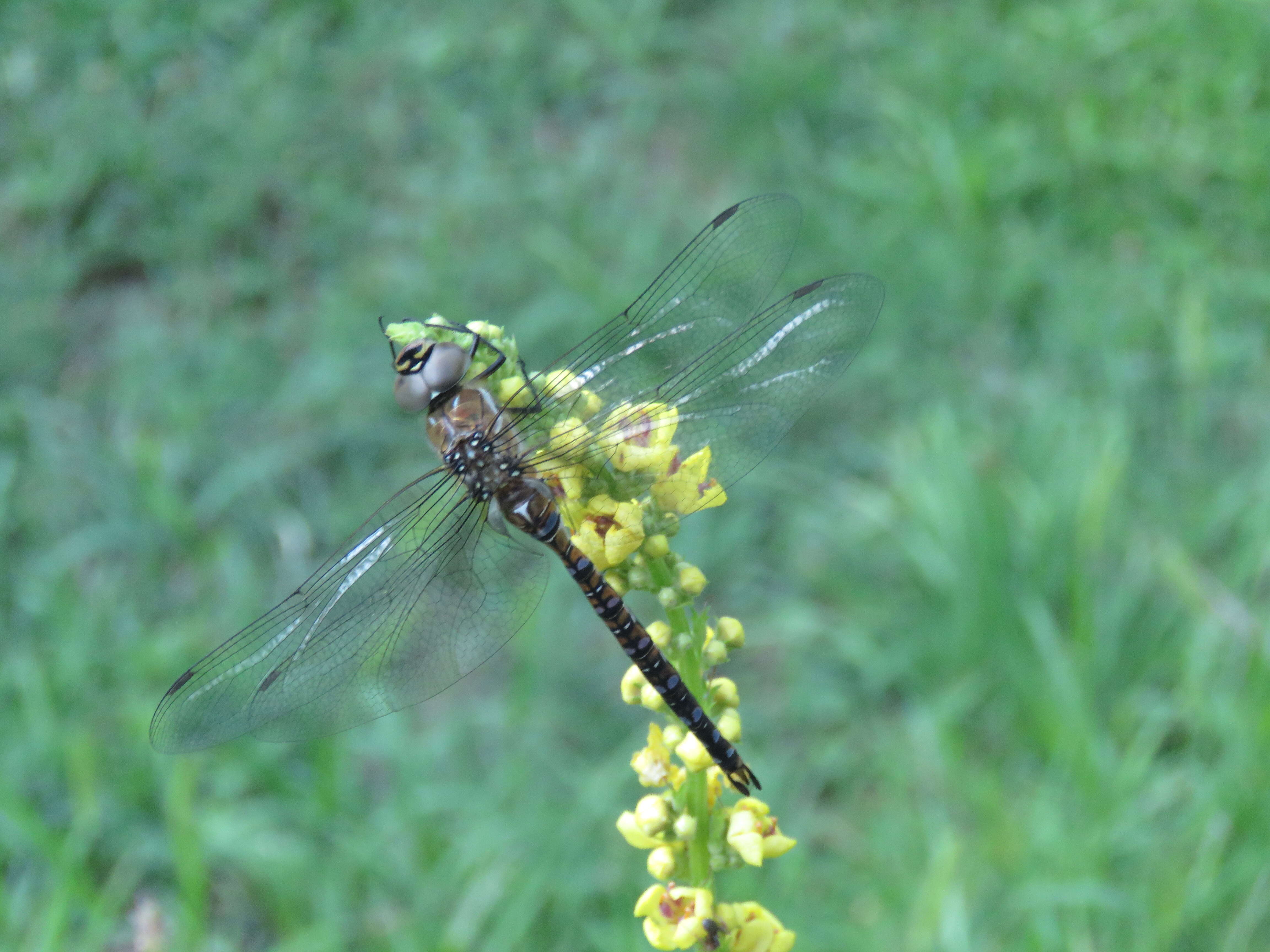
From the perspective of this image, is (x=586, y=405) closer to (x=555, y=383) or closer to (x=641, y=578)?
(x=555, y=383)

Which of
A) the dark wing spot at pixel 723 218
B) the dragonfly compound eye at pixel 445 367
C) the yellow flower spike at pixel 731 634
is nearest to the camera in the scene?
the yellow flower spike at pixel 731 634

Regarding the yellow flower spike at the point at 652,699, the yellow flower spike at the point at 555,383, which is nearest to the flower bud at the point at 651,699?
the yellow flower spike at the point at 652,699

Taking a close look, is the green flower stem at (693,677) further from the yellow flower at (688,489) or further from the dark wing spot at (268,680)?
the dark wing spot at (268,680)

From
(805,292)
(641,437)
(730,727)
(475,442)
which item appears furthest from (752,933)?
(805,292)

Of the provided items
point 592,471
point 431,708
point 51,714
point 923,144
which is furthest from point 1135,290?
point 51,714

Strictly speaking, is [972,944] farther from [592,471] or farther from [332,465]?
[332,465]

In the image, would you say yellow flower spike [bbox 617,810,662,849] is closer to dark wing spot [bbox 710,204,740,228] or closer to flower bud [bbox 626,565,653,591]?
flower bud [bbox 626,565,653,591]
